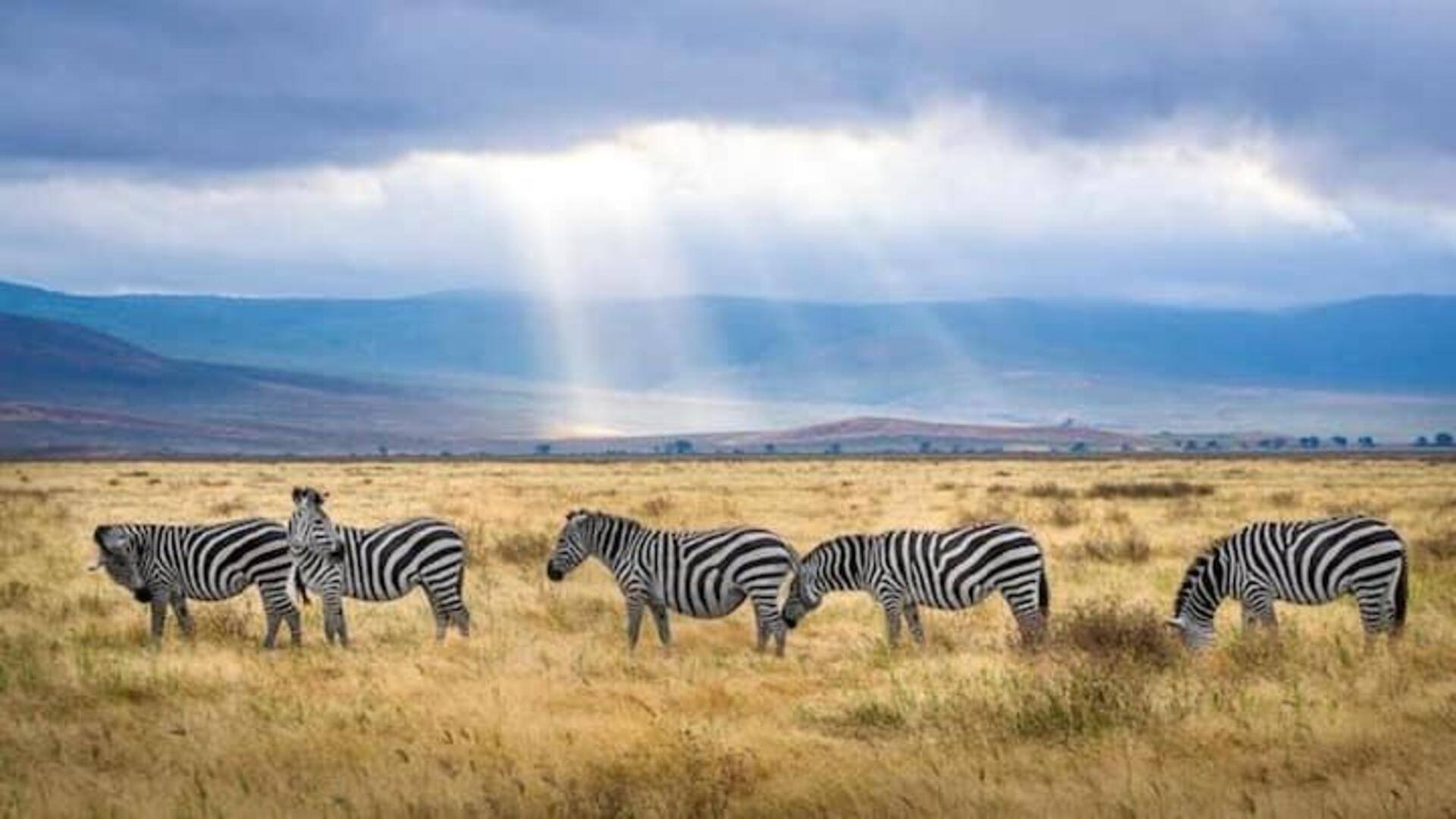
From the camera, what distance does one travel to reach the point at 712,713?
589 inches

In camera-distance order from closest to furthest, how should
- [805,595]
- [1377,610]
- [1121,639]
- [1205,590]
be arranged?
[1121,639]
[1377,610]
[1205,590]
[805,595]

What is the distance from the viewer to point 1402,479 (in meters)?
75.6

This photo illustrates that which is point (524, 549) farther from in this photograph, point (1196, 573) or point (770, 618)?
point (1196, 573)

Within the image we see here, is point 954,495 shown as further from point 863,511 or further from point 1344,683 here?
point 1344,683

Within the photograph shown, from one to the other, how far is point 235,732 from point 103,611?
1048 cm

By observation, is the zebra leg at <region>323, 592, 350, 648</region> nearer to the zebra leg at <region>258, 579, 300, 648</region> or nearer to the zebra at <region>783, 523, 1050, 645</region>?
the zebra leg at <region>258, 579, 300, 648</region>

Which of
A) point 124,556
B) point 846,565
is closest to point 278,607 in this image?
point 124,556

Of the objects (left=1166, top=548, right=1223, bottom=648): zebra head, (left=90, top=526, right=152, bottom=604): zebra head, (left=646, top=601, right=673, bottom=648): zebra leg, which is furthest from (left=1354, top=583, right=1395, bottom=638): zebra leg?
(left=90, top=526, right=152, bottom=604): zebra head

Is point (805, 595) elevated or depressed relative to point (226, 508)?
elevated

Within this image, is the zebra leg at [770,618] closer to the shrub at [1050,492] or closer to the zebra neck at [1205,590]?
the zebra neck at [1205,590]

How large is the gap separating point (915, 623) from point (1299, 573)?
4.10 meters

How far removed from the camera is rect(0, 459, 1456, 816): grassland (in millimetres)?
11406

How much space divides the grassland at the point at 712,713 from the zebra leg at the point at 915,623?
0.69 feet

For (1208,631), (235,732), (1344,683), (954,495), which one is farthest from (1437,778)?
(954,495)
